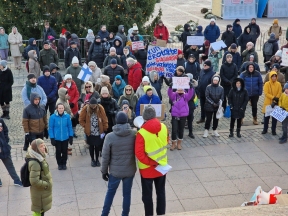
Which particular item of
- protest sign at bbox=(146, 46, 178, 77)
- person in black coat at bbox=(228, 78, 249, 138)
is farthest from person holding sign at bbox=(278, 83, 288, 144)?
protest sign at bbox=(146, 46, 178, 77)

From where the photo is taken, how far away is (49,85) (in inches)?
477

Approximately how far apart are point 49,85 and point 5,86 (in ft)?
5.30

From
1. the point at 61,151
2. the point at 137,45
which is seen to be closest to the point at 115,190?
the point at 61,151

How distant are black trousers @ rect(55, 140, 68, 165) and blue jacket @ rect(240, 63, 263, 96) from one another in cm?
499

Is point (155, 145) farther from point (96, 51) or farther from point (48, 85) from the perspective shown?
point (96, 51)

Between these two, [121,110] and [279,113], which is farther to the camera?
[279,113]

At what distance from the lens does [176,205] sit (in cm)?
861

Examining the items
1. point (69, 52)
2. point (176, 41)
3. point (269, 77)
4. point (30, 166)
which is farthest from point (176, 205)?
point (176, 41)

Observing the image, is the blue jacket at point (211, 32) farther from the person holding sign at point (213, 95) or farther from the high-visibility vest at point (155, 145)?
the high-visibility vest at point (155, 145)

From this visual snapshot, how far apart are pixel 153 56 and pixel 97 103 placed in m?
4.53

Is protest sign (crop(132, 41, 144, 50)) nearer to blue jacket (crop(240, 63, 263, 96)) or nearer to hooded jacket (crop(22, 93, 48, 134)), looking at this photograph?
blue jacket (crop(240, 63, 263, 96))

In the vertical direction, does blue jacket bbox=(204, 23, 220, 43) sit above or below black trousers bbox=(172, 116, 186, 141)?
above

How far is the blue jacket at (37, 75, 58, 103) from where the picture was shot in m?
12.1

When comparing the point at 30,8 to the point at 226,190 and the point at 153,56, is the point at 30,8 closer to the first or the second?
the point at 153,56
